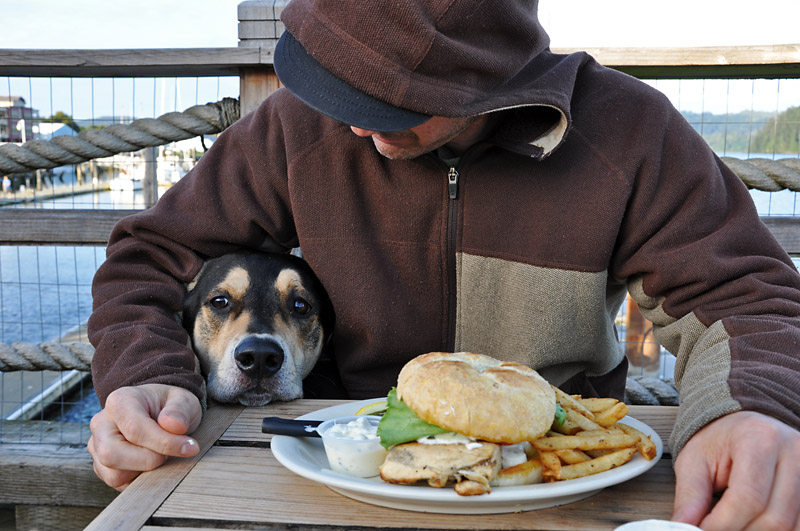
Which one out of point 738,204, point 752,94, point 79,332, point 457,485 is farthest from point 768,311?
point 79,332

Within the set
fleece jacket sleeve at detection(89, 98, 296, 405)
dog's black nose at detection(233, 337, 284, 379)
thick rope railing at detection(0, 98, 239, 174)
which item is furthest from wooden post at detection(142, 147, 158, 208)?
dog's black nose at detection(233, 337, 284, 379)

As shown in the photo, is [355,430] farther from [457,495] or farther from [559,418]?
[559,418]

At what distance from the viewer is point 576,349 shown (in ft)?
7.09

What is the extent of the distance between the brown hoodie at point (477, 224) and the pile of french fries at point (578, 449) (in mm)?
309

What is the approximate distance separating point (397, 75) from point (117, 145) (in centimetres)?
181

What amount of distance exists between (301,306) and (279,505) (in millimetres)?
1163

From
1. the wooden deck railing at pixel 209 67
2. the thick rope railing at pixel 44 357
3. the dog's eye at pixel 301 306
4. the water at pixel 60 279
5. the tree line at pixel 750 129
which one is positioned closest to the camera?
the dog's eye at pixel 301 306

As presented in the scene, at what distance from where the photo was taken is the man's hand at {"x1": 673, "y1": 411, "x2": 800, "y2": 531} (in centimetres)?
112

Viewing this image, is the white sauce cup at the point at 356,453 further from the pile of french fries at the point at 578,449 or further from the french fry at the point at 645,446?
the french fry at the point at 645,446

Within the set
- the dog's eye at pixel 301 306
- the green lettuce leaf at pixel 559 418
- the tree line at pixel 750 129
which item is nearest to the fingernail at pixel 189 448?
the green lettuce leaf at pixel 559 418

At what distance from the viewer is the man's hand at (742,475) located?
1.12 metres

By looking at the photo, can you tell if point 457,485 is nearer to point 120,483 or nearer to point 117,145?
point 120,483

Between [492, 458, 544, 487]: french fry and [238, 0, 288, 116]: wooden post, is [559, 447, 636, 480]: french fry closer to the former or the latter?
[492, 458, 544, 487]: french fry

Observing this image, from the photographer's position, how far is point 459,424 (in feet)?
3.78
